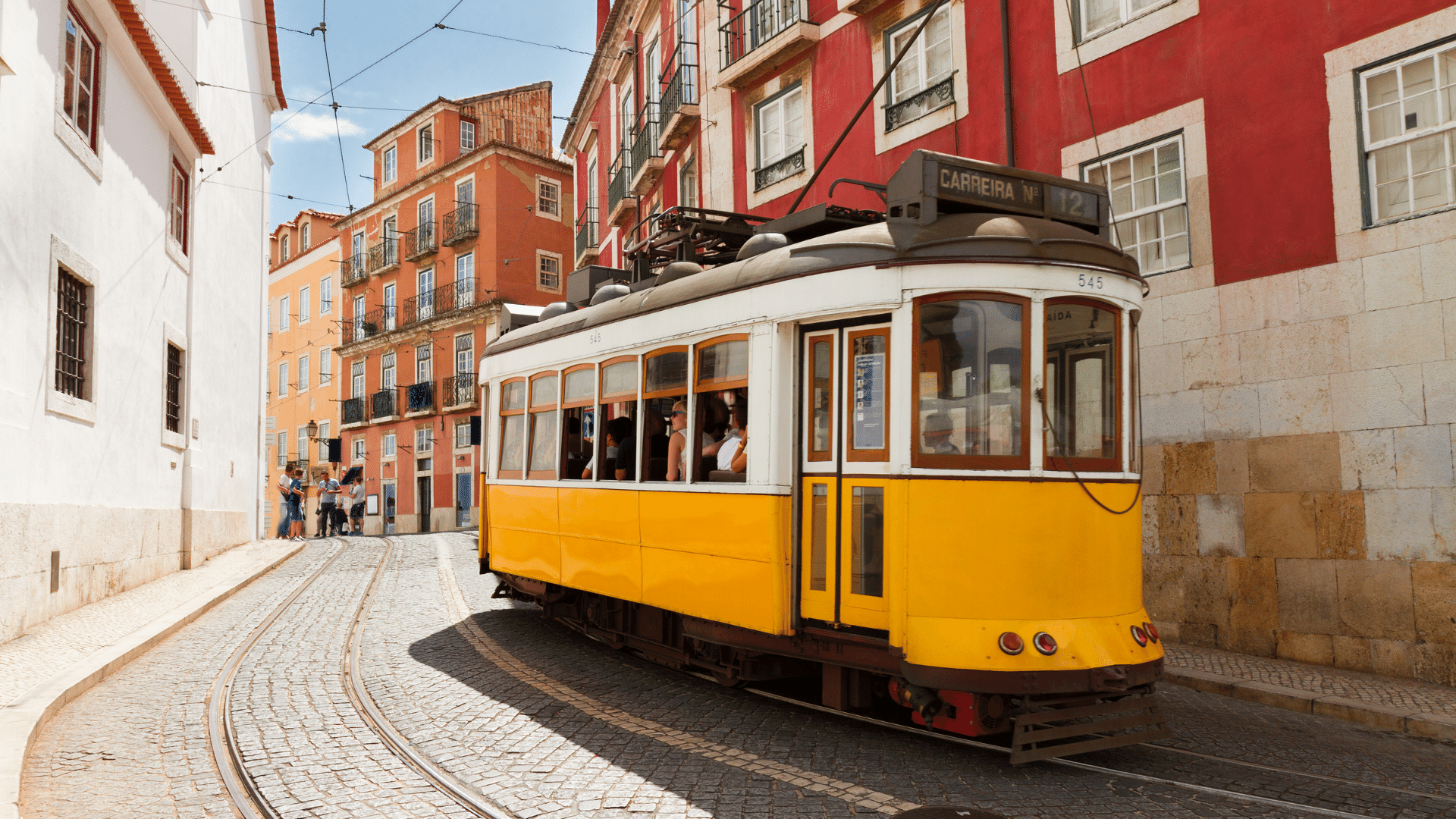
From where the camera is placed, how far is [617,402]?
796cm

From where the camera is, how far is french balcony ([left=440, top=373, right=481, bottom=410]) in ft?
120

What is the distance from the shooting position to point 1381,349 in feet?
27.3

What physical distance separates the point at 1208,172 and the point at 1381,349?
2383 mm

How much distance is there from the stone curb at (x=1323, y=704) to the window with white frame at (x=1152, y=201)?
160 inches

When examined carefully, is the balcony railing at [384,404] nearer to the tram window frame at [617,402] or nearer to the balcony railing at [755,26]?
the balcony railing at [755,26]

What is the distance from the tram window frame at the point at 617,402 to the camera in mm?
7605

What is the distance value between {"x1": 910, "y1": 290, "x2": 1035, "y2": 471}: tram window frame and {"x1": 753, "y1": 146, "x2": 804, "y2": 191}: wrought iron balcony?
34.6ft

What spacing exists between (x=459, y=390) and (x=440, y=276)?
5.04 m

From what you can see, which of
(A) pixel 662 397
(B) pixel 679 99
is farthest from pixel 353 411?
(A) pixel 662 397

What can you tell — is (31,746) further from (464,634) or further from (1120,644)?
(1120,644)

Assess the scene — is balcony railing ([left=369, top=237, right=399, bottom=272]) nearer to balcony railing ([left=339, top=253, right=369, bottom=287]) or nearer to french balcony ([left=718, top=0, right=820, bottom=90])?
balcony railing ([left=339, top=253, right=369, bottom=287])

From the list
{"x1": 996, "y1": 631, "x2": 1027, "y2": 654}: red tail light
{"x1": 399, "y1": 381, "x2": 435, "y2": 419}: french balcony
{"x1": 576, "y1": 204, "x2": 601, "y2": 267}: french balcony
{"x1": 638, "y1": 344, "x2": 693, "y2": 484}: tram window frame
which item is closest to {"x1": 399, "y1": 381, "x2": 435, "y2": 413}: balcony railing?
{"x1": 399, "y1": 381, "x2": 435, "y2": 419}: french balcony

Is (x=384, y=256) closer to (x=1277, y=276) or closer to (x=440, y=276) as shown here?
(x=440, y=276)

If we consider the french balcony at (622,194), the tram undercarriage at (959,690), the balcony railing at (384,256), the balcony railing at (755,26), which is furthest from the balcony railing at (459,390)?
the tram undercarriage at (959,690)
